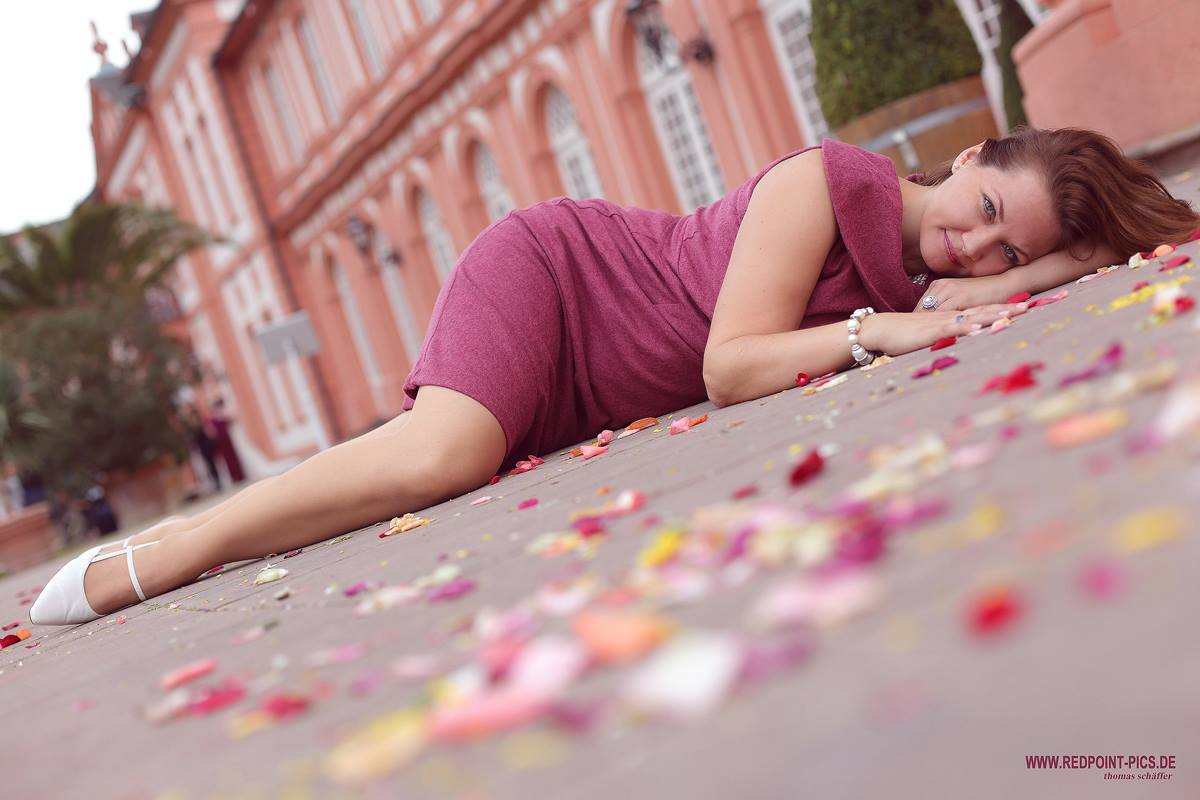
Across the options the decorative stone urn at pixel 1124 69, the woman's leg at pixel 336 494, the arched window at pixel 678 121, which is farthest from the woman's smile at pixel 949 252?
the arched window at pixel 678 121

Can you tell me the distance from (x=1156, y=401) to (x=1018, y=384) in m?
0.44

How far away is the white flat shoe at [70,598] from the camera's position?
336 centimetres

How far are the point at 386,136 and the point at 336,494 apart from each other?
17.3 metres

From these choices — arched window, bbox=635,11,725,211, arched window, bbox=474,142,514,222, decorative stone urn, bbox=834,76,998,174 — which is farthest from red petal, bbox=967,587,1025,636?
arched window, bbox=474,142,514,222

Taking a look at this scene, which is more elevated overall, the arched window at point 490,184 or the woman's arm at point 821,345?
the arched window at point 490,184

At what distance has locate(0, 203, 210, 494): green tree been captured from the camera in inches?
750

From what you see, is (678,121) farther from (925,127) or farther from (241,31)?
(241,31)

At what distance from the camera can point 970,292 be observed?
3.29 meters

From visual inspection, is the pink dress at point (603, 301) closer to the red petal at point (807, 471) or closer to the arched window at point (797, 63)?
the red petal at point (807, 471)

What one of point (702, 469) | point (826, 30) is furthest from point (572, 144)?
point (702, 469)

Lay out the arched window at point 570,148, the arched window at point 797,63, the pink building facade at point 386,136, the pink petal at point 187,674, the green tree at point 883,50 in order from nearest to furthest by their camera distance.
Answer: the pink petal at point 187,674, the green tree at point 883,50, the arched window at point 797,63, the pink building facade at point 386,136, the arched window at point 570,148

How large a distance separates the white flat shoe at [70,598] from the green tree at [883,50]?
6403 millimetres

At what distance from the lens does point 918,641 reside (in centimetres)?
99

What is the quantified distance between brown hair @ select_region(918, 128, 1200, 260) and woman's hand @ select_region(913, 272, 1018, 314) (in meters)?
0.22
